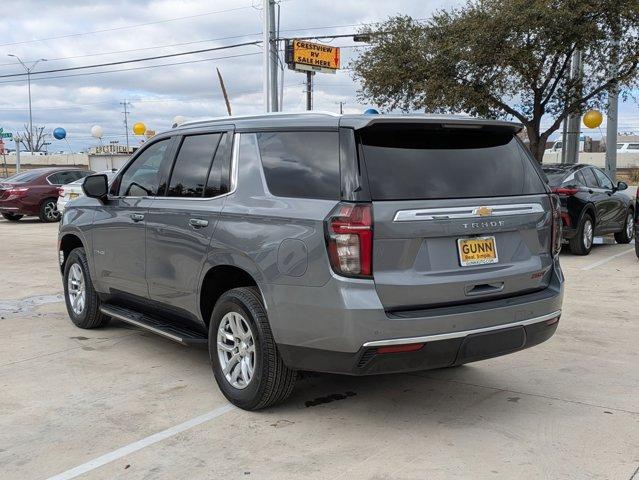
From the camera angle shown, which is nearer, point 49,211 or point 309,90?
point 49,211

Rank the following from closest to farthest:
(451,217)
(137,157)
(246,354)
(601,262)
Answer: (451,217), (246,354), (137,157), (601,262)

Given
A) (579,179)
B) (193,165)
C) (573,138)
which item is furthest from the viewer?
(573,138)

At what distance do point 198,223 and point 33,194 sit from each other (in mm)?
16673

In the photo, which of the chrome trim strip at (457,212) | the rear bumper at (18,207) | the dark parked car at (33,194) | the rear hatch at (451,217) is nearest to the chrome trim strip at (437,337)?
the rear hatch at (451,217)

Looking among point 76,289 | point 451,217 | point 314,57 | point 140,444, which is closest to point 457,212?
point 451,217

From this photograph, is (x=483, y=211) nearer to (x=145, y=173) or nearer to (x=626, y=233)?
(x=145, y=173)

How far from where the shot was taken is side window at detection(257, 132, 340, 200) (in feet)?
12.8

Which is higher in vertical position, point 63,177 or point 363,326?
point 63,177

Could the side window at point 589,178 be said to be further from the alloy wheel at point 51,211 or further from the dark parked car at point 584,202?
the alloy wheel at point 51,211

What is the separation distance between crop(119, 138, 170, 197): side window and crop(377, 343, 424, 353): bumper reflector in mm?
2557

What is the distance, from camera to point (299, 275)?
151 inches

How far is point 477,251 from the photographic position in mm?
3961

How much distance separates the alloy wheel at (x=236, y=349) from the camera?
4.30 m

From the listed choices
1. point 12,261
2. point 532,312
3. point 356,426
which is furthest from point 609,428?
point 12,261
